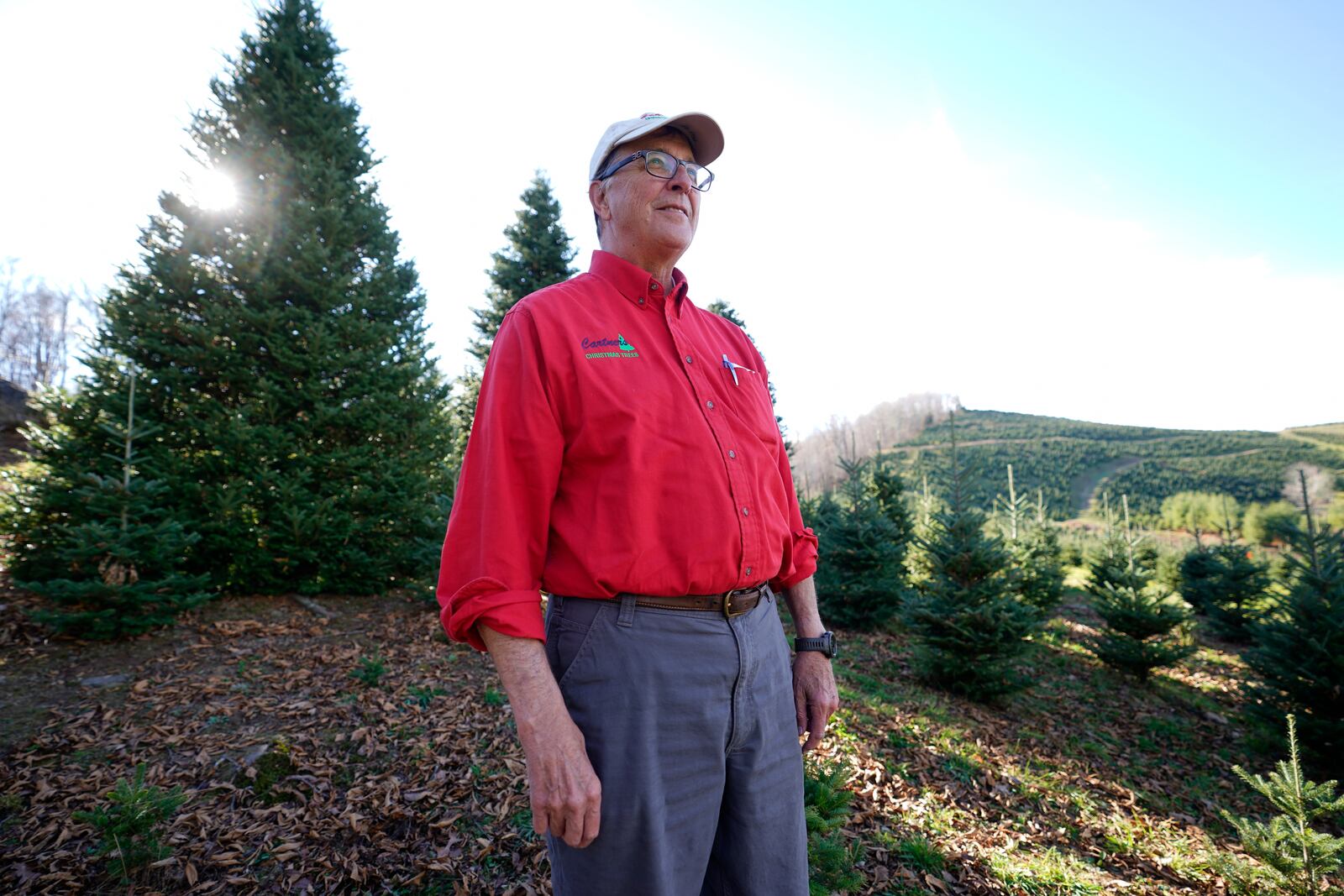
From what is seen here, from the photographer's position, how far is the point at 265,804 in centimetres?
338

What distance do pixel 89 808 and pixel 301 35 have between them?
33.2 ft

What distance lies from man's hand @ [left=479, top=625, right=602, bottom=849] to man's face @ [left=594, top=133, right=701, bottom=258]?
1249 mm

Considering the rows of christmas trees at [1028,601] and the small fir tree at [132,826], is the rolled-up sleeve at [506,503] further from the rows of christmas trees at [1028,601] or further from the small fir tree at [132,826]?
the rows of christmas trees at [1028,601]

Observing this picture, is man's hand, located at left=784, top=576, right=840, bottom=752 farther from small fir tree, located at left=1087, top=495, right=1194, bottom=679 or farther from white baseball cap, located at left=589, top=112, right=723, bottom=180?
small fir tree, located at left=1087, top=495, right=1194, bottom=679

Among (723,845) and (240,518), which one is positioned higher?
(240,518)

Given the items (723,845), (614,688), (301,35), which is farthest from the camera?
(301,35)

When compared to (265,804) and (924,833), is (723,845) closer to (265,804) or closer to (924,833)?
(924,833)

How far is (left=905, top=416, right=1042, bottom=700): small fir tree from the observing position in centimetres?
677

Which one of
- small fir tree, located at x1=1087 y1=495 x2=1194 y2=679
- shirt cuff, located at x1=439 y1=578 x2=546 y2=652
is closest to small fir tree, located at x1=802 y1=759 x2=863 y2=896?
shirt cuff, located at x1=439 y1=578 x2=546 y2=652

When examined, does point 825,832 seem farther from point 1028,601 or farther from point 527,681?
point 1028,601

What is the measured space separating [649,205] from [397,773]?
3912mm

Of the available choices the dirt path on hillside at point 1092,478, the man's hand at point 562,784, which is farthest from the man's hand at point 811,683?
the dirt path on hillside at point 1092,478

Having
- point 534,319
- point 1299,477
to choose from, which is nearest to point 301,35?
point 534,319

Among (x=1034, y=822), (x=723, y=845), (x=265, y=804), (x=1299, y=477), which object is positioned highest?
(x=1299, y=477)
